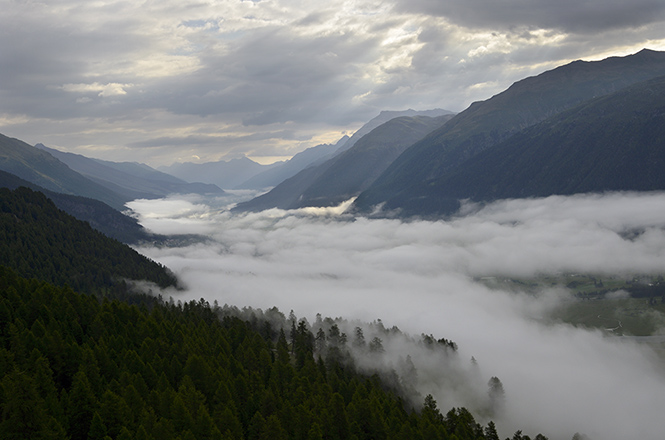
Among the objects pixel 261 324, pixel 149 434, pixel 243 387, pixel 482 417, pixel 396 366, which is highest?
pixel 149 434

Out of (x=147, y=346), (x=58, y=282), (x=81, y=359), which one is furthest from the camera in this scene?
(x=58, y=282)

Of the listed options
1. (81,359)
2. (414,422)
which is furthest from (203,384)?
(414,422)

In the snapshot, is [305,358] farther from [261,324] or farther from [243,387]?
[261,324]

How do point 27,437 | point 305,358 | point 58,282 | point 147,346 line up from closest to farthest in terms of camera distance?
point 27,437
point 147,346
point 305,358
point 58,282

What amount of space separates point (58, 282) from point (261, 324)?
80.0 m

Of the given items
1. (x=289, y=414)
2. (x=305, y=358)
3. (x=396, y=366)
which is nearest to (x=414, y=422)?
(x=289, y=414)

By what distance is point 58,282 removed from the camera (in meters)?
182

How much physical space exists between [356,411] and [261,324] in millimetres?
95267

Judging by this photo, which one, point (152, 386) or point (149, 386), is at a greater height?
point (149, 386)

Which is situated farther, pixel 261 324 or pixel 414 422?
pixel 261 324

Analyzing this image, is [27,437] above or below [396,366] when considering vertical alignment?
above

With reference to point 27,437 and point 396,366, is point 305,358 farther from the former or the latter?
point 27,437

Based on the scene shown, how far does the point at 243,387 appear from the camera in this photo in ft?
278

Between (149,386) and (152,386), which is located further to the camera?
(152,386)
